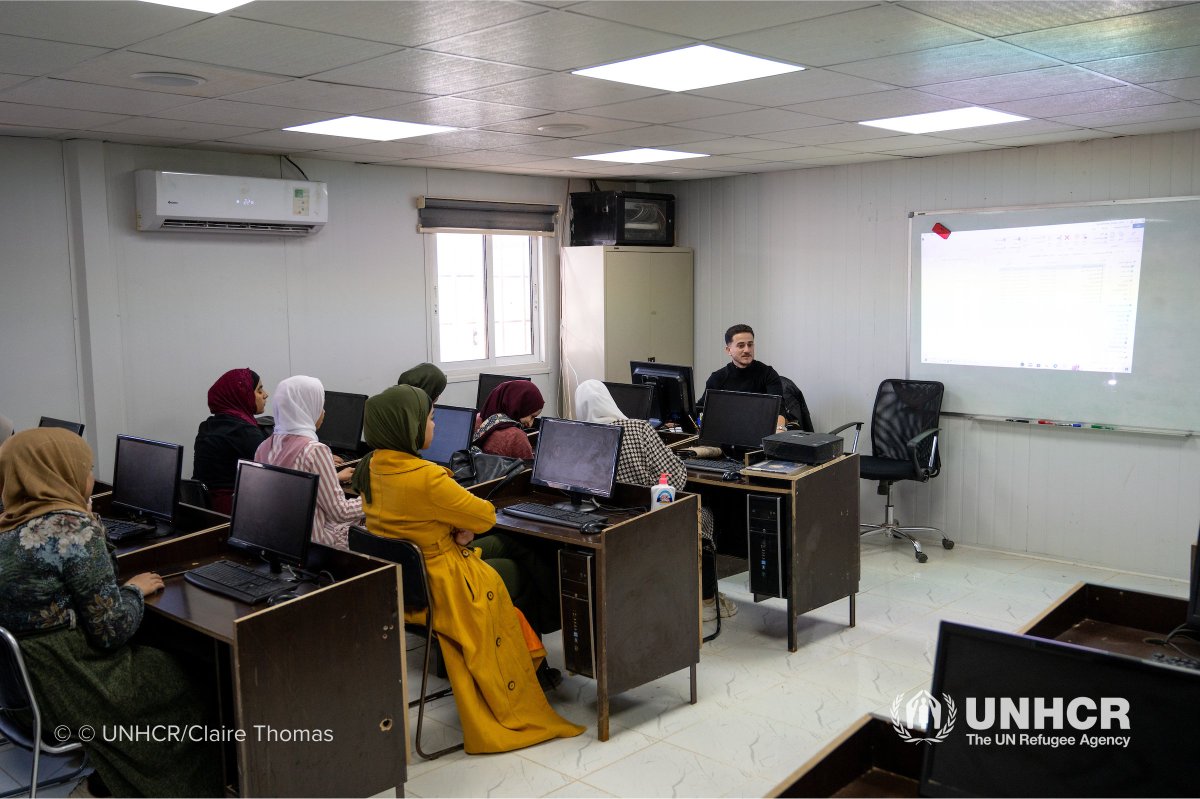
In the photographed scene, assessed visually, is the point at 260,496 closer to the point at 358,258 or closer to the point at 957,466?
the point at 358,258

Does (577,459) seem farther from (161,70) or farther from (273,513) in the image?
(161,70)

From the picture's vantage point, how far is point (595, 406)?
4.78 m

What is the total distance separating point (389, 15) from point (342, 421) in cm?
364

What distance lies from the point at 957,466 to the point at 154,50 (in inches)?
210

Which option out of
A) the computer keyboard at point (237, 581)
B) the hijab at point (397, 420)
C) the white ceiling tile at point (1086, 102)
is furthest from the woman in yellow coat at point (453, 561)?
the white ceiling tile at point (1086, 102)

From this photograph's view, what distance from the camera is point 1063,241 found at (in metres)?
5.94

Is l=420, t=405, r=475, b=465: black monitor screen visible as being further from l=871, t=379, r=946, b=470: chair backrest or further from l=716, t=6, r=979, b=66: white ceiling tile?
l=871, t=379, r=946, b=470: chair backrest

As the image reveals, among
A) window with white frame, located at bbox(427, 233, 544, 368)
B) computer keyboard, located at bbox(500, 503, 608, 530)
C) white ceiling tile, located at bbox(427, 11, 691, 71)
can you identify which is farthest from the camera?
window with white frame, located at bbox(427, 233, 544, 368)

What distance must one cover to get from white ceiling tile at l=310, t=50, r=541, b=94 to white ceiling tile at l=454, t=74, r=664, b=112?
9 centimetres

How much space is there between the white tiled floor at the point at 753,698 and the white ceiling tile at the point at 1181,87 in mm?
2161

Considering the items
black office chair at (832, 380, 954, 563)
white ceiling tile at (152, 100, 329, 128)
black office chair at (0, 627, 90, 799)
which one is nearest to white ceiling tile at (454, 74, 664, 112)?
white ceiling tile at (152, 100, 329, 128)

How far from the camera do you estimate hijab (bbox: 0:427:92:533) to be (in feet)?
9.61

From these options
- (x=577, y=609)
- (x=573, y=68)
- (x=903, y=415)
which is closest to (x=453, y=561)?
(x=577, y=609)

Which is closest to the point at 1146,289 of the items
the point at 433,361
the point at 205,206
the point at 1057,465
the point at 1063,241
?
the point at 1063,241
